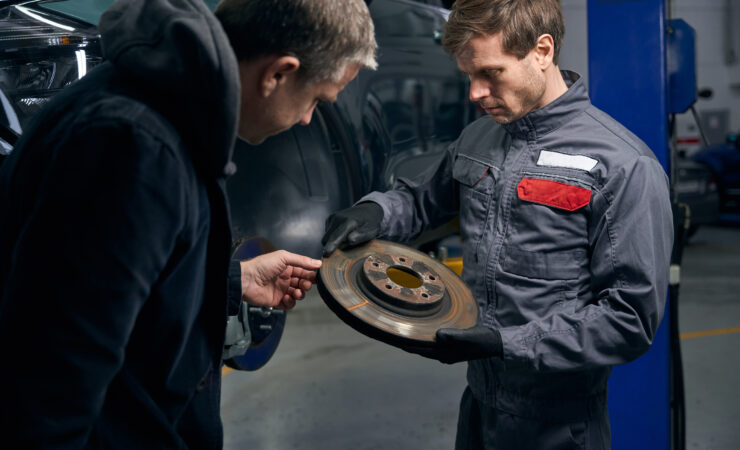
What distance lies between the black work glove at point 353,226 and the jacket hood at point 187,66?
2.33 feet

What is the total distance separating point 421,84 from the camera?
121 inches

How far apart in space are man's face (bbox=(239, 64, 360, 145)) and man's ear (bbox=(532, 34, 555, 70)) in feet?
1.94

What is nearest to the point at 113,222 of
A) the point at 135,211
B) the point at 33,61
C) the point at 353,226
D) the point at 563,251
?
the point at 135,211

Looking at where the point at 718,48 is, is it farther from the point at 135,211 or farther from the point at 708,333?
the point at 135,211

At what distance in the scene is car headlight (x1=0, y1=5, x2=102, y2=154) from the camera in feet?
5.92

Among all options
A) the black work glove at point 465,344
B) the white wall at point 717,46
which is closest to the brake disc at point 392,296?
the black work glove at point 465,344

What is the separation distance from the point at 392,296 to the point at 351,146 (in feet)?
4.50

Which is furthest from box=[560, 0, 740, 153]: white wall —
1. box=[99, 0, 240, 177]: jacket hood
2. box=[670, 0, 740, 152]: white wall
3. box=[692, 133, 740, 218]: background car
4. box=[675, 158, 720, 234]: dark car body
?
box=[99, 0, 240, 177]: jacket hood

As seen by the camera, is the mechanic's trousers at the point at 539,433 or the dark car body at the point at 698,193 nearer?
the mechanic's trousers at the point at 539,433

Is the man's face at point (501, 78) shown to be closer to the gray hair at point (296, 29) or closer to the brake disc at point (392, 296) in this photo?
the brake disc at point (392, 296)

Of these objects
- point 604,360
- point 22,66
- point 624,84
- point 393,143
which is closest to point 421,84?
point 393,143

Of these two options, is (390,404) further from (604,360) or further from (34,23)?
(34,23)

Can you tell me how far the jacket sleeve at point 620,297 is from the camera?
132cm

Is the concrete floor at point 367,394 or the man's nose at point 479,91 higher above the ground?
the man's nose at point 479,91
